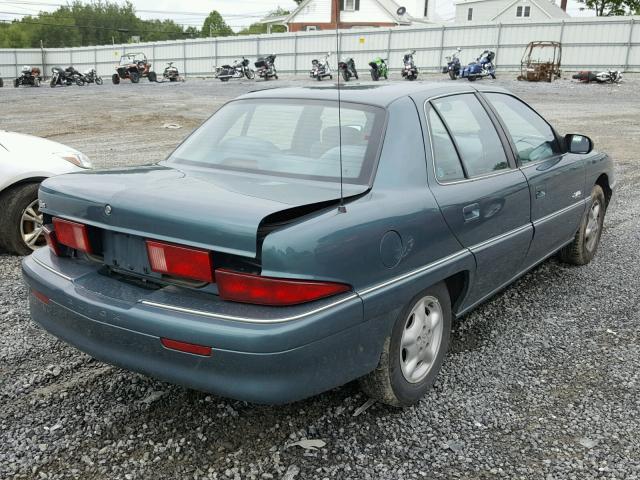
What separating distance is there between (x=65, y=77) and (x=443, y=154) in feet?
125

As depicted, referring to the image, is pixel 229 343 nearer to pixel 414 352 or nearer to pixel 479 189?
pixel 414 352

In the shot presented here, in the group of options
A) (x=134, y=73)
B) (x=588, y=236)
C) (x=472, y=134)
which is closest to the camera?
(x=472, y=134)

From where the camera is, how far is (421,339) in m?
2.97

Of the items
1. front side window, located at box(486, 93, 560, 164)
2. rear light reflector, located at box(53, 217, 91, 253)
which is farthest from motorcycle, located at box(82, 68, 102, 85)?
rear light reflector, located at box(53, 217, 91, 253)

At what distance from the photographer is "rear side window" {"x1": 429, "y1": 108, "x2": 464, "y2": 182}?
3.12 metres

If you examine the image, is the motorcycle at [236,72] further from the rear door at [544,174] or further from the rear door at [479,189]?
the rear door at [479,189]

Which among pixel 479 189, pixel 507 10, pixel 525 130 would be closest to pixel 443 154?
pixel 479 189

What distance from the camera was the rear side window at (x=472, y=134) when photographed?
338cm

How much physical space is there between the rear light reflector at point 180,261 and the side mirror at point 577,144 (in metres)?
3.08

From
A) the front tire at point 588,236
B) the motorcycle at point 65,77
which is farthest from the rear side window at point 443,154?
the motorcycle at point 65,77

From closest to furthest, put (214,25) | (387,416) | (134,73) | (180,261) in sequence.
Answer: (180,261) < (387,416) < (134,73) < (214,25)

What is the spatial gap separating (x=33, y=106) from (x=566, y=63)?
24443mm

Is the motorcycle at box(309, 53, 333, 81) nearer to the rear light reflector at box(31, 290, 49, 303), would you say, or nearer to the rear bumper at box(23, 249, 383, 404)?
the rear light reflector at box(31, 290, 49, 303)

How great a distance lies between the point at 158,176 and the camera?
9.74 ft
